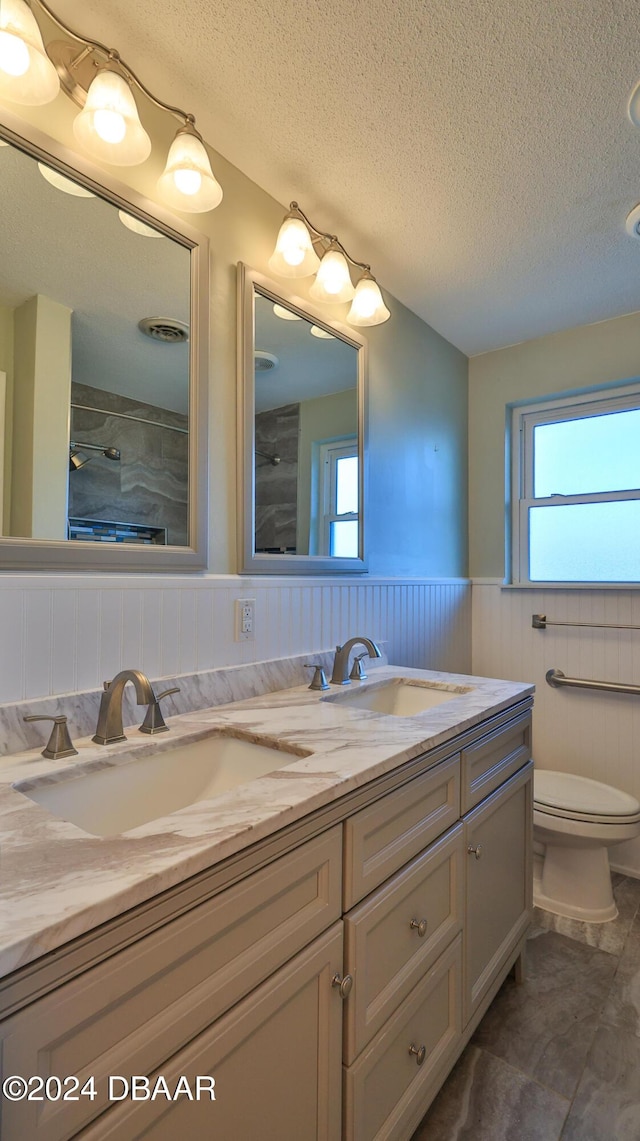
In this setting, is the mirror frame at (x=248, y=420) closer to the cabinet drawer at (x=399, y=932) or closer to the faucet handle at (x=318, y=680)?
the faucet handle at (x=318, y=680)

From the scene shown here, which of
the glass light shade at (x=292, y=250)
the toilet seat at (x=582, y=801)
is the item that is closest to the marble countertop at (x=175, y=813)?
the toilet seat at (x=582, y=801)

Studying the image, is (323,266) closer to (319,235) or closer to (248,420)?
(319,235)

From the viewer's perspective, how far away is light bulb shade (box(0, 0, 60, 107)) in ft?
2.96

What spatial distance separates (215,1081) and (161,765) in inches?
18.2

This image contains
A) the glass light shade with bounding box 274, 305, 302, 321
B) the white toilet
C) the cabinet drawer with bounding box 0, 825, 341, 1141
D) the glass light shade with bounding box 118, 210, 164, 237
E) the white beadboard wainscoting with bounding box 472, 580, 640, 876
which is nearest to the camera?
the cabinet drawer with bounding box 0, 825, 341, 1141

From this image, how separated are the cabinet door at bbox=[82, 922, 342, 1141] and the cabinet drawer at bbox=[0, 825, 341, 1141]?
0.02 metres

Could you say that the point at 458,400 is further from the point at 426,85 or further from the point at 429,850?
the point at 429,850

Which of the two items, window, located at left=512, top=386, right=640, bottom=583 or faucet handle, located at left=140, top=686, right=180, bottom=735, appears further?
window, located at left=512, top=386, right=640, bottom=583

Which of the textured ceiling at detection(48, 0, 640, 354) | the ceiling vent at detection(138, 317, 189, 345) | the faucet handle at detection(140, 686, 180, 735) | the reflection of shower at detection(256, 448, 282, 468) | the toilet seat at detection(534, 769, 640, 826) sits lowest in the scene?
the toilet seat at detection(534, 769, 640, 826)

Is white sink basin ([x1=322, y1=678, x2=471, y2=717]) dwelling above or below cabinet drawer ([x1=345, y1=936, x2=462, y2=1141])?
above

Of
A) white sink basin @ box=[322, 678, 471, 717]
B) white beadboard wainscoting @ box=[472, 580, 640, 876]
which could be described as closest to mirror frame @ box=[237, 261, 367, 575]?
white sink basin @ box=[322, 678, 471, 717]

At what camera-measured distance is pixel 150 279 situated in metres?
1.19

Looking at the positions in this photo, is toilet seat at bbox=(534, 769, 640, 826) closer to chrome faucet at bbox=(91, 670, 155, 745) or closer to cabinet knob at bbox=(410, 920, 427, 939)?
cabinet knob at bbox=(410, 920, 427, 939)

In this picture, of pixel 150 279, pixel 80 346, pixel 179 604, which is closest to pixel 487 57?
pixel 150 279
